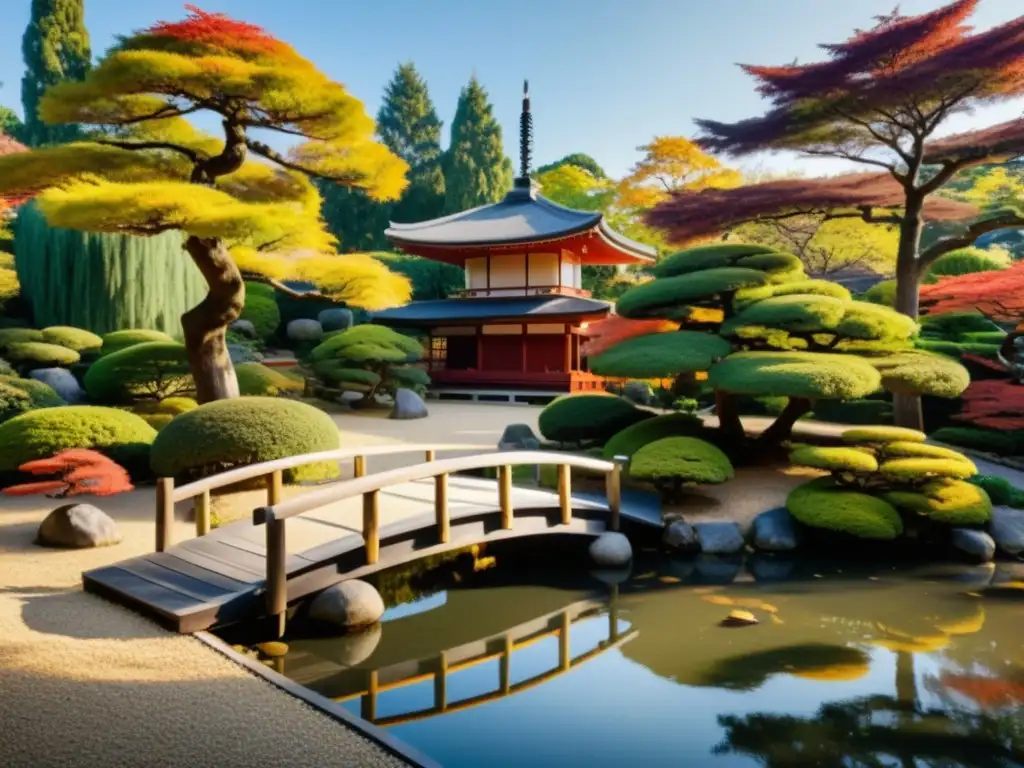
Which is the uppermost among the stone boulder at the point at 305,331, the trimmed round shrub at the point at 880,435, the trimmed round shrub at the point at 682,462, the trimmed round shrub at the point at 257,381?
the stone boulder at the point at 305,331

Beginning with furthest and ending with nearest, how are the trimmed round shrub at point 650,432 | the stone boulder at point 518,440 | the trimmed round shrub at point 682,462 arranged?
the stone boulder at point 518,440, the trimmed round shrub at point 650,432, the trimmed round shrub at point 682,462

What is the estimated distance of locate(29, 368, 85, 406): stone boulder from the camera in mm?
13023

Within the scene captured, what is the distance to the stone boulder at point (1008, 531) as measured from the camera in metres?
7.68

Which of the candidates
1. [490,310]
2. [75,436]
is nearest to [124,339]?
[75,436]

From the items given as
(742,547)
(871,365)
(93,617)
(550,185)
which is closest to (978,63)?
(871,365)

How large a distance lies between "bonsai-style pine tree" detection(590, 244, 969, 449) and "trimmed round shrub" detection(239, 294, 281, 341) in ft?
49.5

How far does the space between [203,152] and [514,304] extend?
11.2 meters

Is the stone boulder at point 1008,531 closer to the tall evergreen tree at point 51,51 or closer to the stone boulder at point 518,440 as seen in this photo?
the stone boulder at point 518,440

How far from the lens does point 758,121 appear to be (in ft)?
37.7

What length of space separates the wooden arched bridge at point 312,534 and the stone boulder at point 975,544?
3.82 metres

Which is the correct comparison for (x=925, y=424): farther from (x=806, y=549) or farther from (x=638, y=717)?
(x=638, y=717)

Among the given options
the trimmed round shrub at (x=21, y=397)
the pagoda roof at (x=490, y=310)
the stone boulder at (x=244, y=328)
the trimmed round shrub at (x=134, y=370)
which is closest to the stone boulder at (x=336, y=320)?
the stone boulder at (x=244, y=328)

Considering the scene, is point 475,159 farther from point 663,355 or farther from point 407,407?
point 663,355

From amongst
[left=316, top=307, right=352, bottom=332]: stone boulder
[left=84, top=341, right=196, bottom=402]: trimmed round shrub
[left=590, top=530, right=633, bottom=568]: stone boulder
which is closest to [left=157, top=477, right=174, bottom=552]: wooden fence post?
[left=590, top=530, right=633, bottom=568]: stone boulder
